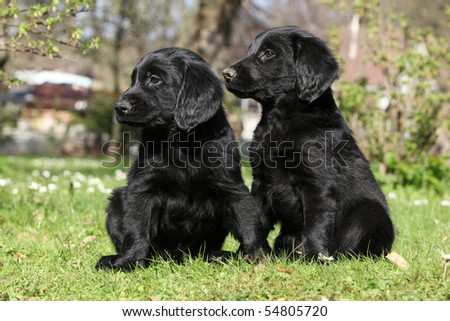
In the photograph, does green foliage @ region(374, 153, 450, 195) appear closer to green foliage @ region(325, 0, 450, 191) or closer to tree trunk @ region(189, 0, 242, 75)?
green foliage @ region(325, 0, 450, 191)

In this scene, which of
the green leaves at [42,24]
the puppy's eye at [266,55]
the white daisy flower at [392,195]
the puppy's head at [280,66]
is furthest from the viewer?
the white daisy flower at [392,195]

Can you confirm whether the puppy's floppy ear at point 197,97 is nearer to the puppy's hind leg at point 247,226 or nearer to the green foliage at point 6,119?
the puppy's hind leg at point 247,226

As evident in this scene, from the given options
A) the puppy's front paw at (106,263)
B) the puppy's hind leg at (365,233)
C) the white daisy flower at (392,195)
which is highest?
the puppy's hind leg at (365,233)

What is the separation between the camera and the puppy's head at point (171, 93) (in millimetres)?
3805

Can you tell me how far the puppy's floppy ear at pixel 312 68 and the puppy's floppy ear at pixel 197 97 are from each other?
0.50 m

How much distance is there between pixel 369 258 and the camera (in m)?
3.66

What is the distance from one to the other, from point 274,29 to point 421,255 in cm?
168

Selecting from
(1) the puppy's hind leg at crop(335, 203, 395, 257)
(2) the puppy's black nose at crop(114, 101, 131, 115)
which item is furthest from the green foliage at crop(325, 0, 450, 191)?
(2) the puppy's black nose at crop(114, 101, 131, 115)

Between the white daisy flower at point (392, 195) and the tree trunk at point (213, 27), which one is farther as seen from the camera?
the tree trunk at point (213, 27)

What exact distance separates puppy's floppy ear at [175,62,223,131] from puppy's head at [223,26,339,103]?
0.51 feet

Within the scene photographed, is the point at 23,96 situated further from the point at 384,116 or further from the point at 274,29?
the point at 274,29

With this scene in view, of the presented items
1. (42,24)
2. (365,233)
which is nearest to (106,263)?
(365,233)

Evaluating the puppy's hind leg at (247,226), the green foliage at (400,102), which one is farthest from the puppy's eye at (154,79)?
the green foliage at (400,102)
